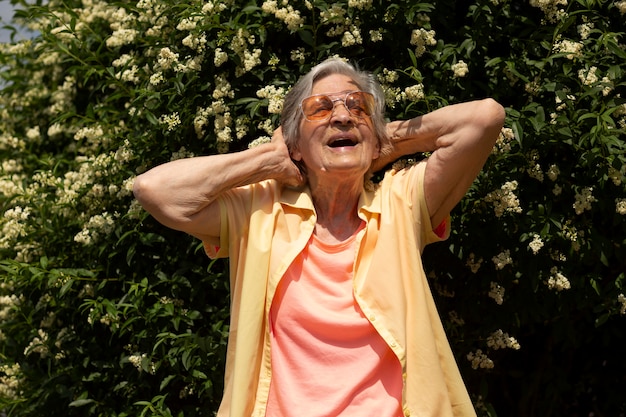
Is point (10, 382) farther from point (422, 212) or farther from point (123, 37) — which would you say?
point (422, 212)

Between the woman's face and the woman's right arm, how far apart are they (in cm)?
14

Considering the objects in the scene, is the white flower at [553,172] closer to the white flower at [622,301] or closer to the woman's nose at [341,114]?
the white flower at [622,301]

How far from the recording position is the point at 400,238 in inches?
122

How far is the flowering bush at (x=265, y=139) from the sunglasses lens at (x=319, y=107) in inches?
22.2

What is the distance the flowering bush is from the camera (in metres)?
3.82

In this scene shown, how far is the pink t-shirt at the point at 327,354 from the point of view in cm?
294

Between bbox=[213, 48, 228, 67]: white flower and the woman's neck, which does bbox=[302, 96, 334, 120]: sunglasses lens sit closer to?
the woman's neck

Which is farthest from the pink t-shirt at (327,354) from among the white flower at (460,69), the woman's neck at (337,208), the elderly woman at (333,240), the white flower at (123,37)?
the white flower at (123,37)

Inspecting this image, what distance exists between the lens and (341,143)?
3186 millimetres

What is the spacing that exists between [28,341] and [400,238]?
A: 253cm

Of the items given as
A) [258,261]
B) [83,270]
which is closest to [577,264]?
[258,261]

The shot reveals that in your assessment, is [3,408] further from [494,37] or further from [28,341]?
[494,37]

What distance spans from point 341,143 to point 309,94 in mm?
193

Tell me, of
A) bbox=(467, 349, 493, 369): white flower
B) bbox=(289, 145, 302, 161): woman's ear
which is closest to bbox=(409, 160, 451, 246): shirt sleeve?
bbox=(289, 145, 302, 161): woman's ear
